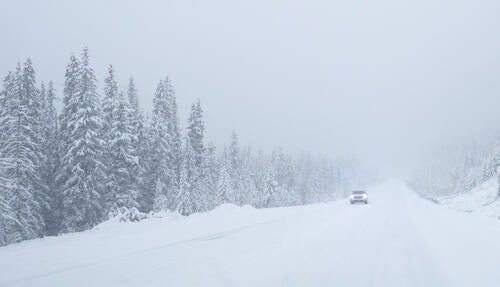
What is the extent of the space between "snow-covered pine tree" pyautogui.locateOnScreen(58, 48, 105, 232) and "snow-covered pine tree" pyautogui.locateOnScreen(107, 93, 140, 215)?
168 cm

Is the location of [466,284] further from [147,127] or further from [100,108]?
[147,127]

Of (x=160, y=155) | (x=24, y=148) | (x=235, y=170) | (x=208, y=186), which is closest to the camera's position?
(x=24, y=148)

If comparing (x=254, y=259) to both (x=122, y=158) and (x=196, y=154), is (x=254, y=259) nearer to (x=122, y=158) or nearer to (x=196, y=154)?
(x=122, y=158)

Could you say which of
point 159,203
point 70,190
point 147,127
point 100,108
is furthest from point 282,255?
point 147,127

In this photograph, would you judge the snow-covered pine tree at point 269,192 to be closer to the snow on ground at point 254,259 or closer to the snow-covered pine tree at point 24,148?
the snow-covered pine tree at point 24,148

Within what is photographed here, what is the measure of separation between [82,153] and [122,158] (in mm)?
4887

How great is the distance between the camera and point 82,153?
93.7 feet

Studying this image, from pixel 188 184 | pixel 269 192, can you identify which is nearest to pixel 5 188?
pixel 188 184

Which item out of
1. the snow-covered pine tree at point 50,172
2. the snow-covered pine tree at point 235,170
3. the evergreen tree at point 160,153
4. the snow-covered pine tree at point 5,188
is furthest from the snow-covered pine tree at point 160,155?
the snow-covered pine tree at point 235,170

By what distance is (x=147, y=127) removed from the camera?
41375 millimetres

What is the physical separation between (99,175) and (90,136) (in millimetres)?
3050

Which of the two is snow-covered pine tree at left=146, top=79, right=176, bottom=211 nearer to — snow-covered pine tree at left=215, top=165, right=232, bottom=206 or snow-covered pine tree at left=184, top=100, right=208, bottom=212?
snow-covered pine tree at left=184, top=100, right=208, bottom=212

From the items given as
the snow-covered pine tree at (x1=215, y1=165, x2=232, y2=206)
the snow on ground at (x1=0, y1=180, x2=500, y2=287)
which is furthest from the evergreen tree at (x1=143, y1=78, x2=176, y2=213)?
the snow on ground at (x1=0, y1=180, x2=500, y2=287)

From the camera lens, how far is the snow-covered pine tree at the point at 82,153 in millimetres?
28734
